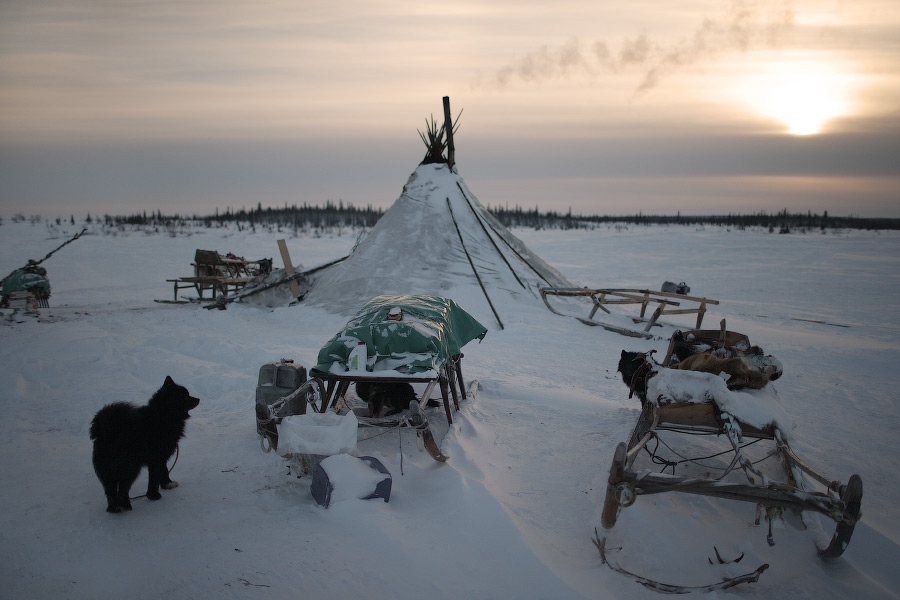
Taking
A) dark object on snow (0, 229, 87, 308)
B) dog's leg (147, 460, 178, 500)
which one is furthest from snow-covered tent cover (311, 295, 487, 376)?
dark object on snow (0, 229, 87, 308)

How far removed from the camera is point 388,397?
5.32 metres

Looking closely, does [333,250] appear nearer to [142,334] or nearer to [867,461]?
[142,334]

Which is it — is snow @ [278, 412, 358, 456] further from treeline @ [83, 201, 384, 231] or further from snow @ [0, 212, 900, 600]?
treeline @ [83, 201, 384, 231]

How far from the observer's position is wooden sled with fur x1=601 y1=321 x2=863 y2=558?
312 centimetres

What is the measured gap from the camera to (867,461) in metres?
4.61

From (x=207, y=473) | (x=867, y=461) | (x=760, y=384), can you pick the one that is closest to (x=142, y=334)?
(x=207, y=473)

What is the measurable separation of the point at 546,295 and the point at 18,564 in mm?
9866

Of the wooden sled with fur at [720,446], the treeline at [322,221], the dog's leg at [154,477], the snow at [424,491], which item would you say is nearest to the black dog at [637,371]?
the wooden sled with fur at [720,446]

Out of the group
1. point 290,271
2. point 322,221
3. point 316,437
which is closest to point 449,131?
point 290,271

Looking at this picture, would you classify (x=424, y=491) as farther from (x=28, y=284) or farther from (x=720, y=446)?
(x=28, y=284)

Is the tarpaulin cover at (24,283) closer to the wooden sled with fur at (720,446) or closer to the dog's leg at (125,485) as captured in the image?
the dog's leg at (125,485)

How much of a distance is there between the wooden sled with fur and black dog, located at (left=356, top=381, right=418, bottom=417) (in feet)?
6.97

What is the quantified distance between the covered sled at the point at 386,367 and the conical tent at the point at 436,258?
477cm

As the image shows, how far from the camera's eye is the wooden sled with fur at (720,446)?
312 cm
